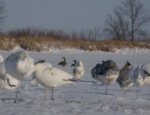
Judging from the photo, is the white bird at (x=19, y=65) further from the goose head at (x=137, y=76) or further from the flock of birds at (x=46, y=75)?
the goose head at (x=137, y=76)

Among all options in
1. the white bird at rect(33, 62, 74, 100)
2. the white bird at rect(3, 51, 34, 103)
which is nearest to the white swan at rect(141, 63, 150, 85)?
the white bird at rect(33, 62, 74, 100)

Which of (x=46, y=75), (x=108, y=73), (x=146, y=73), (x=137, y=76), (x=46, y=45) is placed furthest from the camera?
(x=46, y=45)

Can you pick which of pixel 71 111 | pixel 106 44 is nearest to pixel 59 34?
pixel 106 44

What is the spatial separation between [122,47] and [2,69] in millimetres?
35579

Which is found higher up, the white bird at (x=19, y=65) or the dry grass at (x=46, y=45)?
the dry grass at (x=46, y=45)

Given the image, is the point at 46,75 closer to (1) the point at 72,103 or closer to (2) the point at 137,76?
(1) the point at 72,103

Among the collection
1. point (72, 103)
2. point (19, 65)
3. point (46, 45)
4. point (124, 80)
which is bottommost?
point (72, 103)

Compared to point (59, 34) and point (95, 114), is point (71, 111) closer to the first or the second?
point (95, 114)

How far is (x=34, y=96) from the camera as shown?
375 inches

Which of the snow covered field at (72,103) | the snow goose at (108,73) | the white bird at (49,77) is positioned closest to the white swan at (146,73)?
the snow covered field at (72,103)

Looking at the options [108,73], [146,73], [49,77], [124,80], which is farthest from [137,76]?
[49,77]

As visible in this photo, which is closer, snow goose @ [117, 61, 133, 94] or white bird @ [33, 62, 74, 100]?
white bird @ [33, 62, 74, 100]

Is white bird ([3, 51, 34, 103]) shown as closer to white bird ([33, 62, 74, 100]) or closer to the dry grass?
white bird ([33, 62, 74, 100])

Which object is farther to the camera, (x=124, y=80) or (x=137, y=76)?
(x=124, y=80)
